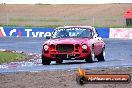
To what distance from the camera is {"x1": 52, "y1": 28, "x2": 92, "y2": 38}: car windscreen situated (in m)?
19.5

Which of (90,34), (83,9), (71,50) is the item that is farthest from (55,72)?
(83,9)

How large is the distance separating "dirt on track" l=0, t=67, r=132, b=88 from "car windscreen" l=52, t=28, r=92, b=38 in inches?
179

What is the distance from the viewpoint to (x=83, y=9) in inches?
2785

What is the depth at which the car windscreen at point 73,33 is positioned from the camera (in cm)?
1955

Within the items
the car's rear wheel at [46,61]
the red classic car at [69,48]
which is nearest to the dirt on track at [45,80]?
the red classic car at [69,48]

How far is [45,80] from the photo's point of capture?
1245 cm

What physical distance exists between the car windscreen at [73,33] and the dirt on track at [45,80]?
4555mm

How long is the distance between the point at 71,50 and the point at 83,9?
52697mm

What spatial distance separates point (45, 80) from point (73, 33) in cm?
738

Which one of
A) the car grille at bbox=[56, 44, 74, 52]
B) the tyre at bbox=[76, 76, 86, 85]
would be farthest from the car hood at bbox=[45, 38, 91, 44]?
the tyre at bbox=[76, 76, 86, 85]

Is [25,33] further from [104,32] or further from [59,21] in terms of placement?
[59,21]

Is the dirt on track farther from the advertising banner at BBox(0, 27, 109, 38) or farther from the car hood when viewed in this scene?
the advertising banner at BBox(0, 27, 109, 38)

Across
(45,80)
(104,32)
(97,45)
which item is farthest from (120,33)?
(45,80)

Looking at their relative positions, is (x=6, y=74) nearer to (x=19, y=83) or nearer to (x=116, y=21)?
(x=19, y=83)
